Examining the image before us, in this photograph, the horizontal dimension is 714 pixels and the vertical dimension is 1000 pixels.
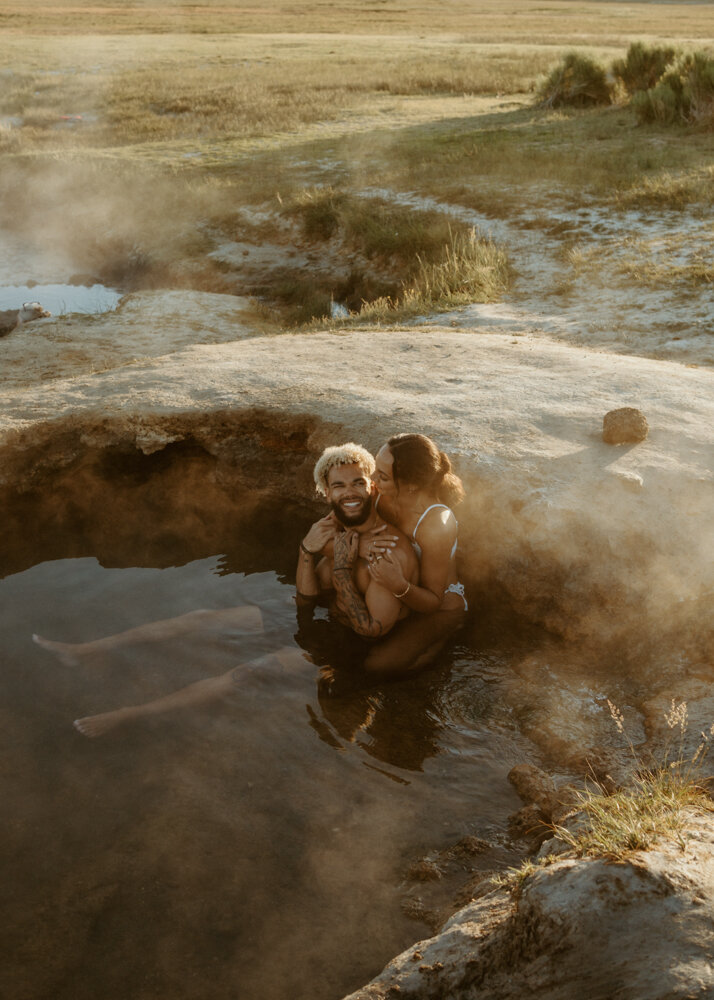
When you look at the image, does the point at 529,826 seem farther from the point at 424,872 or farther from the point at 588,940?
the point at 588,940

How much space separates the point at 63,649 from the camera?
4734 millimetres

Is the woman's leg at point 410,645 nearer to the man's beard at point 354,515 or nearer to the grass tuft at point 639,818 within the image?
the man's beard at point 354,515

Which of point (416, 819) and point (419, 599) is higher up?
point (419, 599)

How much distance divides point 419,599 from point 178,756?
1.41 m

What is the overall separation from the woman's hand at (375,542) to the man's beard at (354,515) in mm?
80

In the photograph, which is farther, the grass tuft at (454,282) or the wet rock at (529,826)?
the grass tuft at (454,282)

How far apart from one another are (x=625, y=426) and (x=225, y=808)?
11.0ft

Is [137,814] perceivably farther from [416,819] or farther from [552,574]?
[552,574]

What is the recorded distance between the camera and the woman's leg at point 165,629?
15.5 ft

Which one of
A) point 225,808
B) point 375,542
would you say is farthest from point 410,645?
point 225,808

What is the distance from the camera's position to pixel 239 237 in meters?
14.1

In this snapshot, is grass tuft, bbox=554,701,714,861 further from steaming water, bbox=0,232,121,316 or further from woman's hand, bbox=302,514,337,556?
steaming water, bbox=0,232,121,316

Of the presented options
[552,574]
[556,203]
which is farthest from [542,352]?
[556,203]

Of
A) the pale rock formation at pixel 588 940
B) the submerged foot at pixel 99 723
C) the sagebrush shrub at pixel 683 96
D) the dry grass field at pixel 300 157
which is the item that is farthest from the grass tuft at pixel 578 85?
the pale rock formation at pixel 588 940
